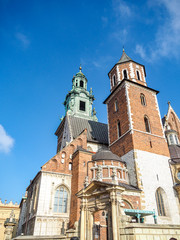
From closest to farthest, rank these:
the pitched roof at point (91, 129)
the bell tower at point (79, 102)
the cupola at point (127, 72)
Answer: the cupola at point (127, 72) < the pitched roof at point (91, 129) < the bell tower at point (79, 102)

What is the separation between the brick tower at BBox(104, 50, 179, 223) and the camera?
59.8 ft

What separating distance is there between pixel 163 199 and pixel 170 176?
2726 mm

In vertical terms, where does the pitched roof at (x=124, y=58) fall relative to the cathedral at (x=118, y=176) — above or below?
above

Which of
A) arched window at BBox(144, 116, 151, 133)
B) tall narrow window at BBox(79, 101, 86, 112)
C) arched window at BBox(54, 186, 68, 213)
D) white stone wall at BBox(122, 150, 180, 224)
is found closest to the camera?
white stone wall at BBox(122, 150, 180, 224)

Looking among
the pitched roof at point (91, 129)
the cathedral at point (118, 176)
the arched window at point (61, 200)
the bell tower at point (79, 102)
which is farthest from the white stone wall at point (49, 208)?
the bell tower at point (79, 102)

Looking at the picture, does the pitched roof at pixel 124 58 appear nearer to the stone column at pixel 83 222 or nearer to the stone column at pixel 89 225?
the stone column at pixel 83 222

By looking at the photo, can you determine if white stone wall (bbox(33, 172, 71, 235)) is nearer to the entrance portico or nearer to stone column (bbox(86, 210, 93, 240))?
the entrance portico

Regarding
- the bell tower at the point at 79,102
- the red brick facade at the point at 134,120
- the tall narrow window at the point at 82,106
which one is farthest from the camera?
the tall narrow window at the point at 82,106

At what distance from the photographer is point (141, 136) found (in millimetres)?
21391

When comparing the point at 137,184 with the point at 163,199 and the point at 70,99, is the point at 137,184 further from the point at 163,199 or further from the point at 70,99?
the point at 70,99

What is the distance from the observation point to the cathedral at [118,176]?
1279 cm

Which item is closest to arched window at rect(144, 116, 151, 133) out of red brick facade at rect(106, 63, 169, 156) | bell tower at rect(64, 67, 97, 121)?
red brick facade at rect(106, 63, 169, 156)

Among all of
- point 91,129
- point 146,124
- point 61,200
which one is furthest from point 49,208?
point 91,129

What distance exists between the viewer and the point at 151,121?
23453 millimetres
